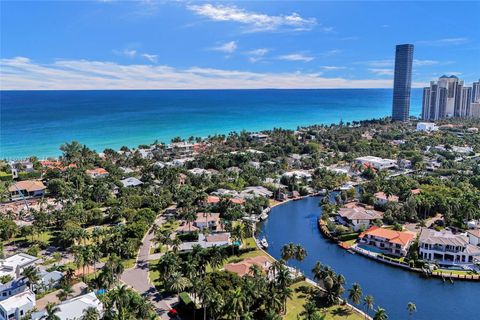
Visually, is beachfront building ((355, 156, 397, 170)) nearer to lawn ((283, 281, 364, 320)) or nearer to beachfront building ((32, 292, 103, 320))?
lawn ((283, 281, 364, 320))

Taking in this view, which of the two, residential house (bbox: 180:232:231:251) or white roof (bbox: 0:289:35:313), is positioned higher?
residential house (bbox: 180:232:231:251)

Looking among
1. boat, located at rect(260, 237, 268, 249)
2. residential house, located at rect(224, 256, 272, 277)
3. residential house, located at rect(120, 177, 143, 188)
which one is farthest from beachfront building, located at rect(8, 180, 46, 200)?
residential house, located at rect(224, 256, 272, 277)

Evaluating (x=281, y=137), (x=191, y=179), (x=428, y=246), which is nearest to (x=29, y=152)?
(x=191, y=179)

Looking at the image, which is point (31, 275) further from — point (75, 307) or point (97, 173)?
point (97, 173)

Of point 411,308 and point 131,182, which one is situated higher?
point 131,182

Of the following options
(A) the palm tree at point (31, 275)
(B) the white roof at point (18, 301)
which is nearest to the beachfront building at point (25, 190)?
(A) the palm tree at point (31, 275)

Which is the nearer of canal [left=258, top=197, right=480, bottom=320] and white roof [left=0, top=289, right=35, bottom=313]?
white roof [left=0, top=289, right=35, bottom=313]

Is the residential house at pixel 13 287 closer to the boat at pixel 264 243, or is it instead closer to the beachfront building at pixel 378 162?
the boat at pixel 264 243

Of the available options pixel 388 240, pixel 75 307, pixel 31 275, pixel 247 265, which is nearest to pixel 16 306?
pixel 31 275
